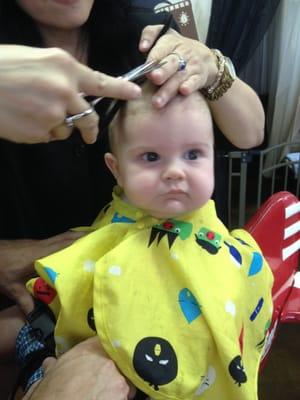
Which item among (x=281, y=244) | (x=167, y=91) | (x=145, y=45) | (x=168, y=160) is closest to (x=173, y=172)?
(x=168, y=160)

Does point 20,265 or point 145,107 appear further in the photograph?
point 20,265

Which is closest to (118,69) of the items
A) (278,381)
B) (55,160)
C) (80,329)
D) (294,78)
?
(55,160)

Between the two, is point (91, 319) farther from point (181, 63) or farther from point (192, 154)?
point (181, 63)

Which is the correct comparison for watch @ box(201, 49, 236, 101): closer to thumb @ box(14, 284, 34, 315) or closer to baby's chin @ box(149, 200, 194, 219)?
baby's chin @ box(149, 200, 194, 219)

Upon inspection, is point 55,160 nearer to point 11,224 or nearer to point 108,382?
point 11,224

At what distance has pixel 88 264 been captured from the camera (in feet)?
2.80

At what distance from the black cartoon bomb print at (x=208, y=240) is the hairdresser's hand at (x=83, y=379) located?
267 mm

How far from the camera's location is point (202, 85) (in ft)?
2.74

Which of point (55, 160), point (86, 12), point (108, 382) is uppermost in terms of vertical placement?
point (86, 12)

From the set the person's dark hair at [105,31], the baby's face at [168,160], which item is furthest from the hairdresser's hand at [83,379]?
the person's dark hair at [105,31]

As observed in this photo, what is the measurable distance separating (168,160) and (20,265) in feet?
1.36

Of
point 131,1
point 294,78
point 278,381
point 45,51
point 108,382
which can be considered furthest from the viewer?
point 294,78

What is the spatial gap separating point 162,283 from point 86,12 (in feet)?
1.94

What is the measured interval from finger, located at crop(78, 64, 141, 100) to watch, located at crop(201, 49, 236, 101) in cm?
23
